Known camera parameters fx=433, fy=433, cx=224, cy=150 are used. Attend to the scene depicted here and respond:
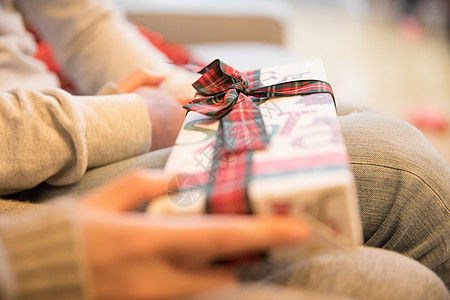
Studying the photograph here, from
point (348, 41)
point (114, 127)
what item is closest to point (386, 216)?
point (114, 127)

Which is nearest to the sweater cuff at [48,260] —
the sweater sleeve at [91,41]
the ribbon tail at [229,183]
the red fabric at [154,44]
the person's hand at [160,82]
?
the ribbon tail at [229,183]

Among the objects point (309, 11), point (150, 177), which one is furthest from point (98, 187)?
point (309, 11)

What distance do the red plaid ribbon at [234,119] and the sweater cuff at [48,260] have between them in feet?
0.37

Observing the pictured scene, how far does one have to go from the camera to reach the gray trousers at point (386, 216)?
43 cm

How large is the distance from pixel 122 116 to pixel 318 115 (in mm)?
273

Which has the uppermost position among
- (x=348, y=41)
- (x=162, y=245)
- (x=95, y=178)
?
(x=162, y=245)

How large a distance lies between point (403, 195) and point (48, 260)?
403 mm

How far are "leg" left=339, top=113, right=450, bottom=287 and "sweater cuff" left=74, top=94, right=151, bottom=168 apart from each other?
0.28 meters

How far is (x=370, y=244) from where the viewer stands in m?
0.56

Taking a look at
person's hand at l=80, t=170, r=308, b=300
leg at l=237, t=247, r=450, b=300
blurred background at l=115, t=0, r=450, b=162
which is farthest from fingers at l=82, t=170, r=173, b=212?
blurred background at l=115, t=0, r=450, b=162

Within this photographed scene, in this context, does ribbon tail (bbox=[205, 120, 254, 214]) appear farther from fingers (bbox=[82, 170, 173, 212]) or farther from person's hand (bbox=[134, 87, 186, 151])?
person's hand (bbox=[134, 87, 186, 151])

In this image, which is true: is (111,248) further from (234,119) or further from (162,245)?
(234,119)

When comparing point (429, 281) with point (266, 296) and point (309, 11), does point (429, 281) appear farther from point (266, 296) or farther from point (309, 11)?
point (309, 11)

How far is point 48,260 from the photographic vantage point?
33 cm
